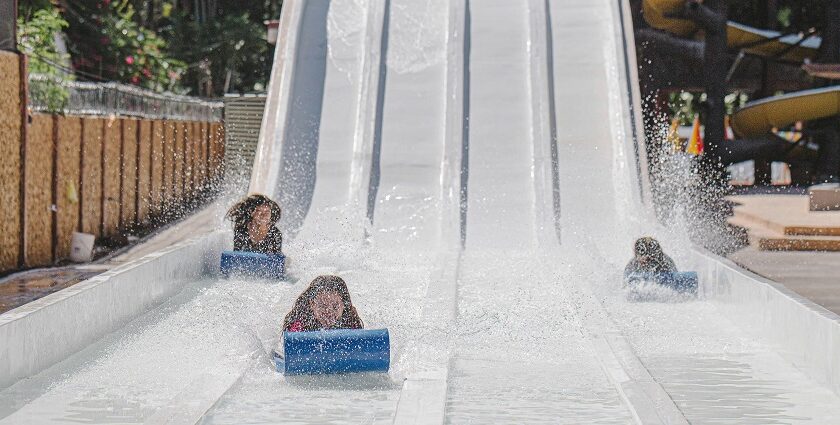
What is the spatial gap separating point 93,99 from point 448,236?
481 cm

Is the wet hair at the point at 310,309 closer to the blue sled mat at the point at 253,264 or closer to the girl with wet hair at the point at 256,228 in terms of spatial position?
the blue sled mat at the point at 253,264

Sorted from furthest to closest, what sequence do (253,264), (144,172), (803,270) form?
(144,172)
(803,270)
(253,264)

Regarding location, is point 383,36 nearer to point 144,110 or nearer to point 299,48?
point 299,48

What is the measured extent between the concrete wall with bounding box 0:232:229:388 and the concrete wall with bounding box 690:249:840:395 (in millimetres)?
3797

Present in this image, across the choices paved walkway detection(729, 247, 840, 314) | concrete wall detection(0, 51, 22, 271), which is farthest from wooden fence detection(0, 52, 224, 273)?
paved walkway detection(729, 247, 840, 314)

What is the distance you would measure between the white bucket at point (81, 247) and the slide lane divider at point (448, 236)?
343 centimetres

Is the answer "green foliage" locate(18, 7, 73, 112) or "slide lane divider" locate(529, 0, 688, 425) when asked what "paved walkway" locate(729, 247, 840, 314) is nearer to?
"slide lane divider" locate(529, 0, 688, 425)

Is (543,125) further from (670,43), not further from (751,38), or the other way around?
(751,38)

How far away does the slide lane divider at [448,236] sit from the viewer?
5887 millimetres

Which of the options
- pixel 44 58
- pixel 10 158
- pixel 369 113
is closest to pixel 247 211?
pixel 10 158

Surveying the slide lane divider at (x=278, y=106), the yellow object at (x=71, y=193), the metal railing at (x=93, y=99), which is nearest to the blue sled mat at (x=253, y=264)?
the yellow object at (x=71, y=193)

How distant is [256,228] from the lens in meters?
11.0

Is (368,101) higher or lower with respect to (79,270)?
higher

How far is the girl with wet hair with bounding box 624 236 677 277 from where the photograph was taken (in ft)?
31.7
